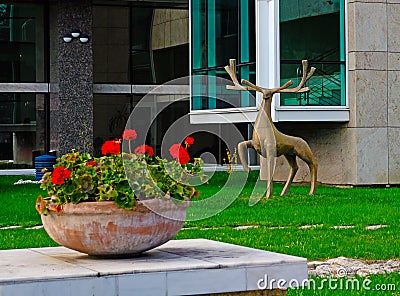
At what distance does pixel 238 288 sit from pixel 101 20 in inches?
1138

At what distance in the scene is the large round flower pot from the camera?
6.93 meters

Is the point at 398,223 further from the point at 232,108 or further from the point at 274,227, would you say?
the point at 232,108

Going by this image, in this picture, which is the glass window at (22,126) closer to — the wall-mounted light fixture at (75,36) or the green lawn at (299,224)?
the wall-mounted light fixture at (75,36)

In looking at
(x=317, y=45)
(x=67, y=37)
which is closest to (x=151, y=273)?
(x=317, y=45)

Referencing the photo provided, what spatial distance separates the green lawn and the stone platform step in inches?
42.1

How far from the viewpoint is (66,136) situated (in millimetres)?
32156

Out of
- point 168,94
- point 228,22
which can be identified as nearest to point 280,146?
point 228,22

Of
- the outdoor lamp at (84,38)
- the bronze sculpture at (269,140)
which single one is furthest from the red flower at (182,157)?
the outdoor lamp at (84,38)

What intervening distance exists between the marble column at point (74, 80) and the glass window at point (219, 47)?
5.61 meters

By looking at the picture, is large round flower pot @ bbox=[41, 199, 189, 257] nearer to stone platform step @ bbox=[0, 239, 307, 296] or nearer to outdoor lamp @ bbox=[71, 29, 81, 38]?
stone platform step @ bbox=[0, 239, 307, 296]

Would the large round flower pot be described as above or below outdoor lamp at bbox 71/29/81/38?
below

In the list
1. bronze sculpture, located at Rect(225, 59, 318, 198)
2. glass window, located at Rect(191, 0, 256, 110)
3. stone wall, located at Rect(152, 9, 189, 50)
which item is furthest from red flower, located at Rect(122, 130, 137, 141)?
stone wall, located at Rect(152, 9, 189, 50)

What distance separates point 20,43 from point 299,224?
21464mm

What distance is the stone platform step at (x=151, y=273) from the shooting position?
632 centimetres
